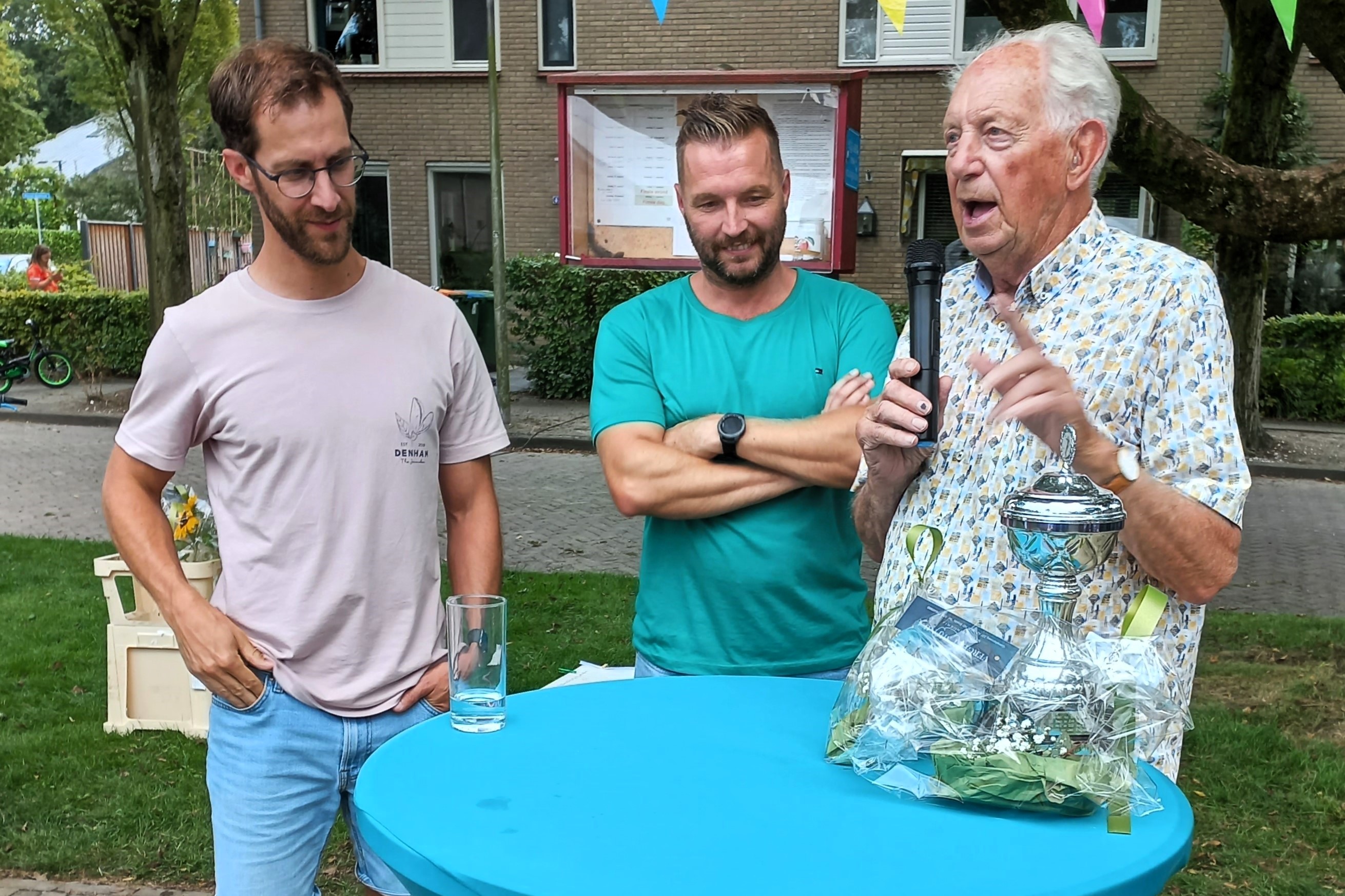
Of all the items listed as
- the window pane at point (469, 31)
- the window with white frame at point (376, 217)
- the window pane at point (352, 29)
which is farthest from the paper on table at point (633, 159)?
the window pane at point (352, 29)

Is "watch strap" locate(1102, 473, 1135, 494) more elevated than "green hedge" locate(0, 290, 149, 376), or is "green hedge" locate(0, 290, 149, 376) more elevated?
"watch strap" locate(1102, 473, 1135, 494)

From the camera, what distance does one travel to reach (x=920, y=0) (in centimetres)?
1630

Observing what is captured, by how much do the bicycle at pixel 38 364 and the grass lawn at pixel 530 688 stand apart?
10.5 meters

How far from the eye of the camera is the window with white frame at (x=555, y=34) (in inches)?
688

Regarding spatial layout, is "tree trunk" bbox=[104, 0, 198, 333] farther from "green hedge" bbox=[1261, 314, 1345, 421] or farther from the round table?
the round table

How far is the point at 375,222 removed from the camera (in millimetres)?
18719

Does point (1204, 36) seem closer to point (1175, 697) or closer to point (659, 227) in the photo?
point (659, 227)

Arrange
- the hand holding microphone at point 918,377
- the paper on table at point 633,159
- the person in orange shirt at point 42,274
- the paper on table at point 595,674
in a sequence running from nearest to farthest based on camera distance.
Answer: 1. the hand holding microphone at point 918,377
2. the paper on table at point 595,674
3. the paper on table at point 633,159
4. the person in orange shirt at point 42,274

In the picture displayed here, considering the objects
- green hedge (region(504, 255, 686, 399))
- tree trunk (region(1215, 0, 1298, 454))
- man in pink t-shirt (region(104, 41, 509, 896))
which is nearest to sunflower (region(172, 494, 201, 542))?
man in pink t-shirt (region(104, 41, 509, 896))

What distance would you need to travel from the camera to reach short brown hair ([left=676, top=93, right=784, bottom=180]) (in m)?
2.55

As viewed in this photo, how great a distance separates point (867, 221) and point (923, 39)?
252 cm

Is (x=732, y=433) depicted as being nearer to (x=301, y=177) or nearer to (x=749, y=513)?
(x=749, y=513)

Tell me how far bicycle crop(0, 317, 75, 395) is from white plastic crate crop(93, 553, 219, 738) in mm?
12488

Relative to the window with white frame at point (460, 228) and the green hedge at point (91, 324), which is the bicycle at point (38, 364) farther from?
the window with white frame at point (460, 228)
